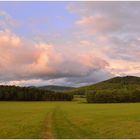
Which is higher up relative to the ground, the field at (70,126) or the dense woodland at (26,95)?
the dense woodland at (26,95)

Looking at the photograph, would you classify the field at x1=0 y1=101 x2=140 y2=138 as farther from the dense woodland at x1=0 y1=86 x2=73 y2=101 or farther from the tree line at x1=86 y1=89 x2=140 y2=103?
the dense woodland at x1=0 y1=86 x2=73 y2=101

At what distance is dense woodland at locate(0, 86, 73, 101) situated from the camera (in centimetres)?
17800

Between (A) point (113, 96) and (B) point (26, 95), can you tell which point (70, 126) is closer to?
(A) point (113, 96)

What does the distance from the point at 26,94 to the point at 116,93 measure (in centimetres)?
4964

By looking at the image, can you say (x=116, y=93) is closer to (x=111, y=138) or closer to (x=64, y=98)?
(x=64, y=98)

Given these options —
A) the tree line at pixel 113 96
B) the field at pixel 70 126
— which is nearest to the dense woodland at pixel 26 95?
the tree line at pixel 113 96

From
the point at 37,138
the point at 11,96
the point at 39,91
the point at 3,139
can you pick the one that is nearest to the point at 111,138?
the point at 37,138

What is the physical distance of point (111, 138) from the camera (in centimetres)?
2848

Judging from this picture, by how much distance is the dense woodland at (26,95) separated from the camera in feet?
584

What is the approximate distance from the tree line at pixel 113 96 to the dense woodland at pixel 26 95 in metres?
31.3

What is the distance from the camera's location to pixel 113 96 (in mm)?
170250

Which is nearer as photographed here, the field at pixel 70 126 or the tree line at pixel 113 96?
the field at pixel 70 126

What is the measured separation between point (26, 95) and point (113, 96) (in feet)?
159

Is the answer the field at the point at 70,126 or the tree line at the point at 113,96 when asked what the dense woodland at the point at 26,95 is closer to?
the tree line at the point at 113,96
